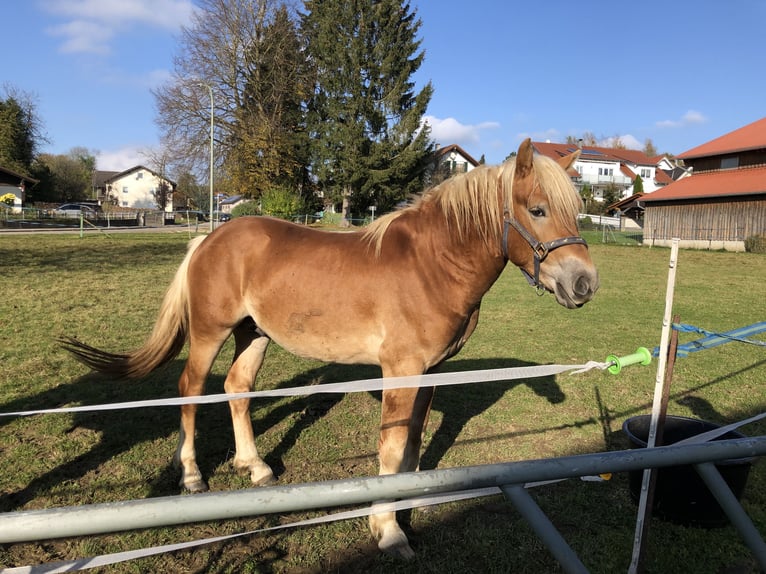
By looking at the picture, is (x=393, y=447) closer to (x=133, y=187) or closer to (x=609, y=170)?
(x=609, y=170)

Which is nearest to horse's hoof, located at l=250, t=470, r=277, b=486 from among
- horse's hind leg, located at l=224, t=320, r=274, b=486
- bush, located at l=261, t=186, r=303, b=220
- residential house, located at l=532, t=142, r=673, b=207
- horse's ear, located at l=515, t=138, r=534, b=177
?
horse's hind leg, located at l=224, t=320, r=274, b=486

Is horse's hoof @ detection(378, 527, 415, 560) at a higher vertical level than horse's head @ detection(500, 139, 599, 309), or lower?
lower

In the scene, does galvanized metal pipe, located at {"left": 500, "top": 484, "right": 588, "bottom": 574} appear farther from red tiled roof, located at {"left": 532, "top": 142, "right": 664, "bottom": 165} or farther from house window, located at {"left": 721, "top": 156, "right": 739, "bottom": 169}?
red tiled roof, located at {"left": 532, "top": 142, "right": 664, "bottom": 165}

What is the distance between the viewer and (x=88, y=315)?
347 inches

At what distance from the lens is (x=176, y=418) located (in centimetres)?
475

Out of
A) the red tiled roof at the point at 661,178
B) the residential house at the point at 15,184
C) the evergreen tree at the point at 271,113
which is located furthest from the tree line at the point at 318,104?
the red tiled roof at the point at 661,178

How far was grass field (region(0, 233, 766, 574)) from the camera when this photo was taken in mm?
2906

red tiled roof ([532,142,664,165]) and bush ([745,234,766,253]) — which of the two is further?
red tiled roof ([532,142,664,165])

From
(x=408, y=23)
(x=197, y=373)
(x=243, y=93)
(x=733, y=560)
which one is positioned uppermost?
(x=408, y=23)

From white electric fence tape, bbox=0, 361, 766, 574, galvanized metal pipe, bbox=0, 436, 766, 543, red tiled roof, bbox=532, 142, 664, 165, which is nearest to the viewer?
galvanized metal pipe, bbox=0, 436, 766, 543

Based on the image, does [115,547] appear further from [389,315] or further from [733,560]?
[733,560]

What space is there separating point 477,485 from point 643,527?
1.97m

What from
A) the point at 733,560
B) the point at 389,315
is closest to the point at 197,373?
the point at 389,315

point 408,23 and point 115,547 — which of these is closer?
point 115,547
